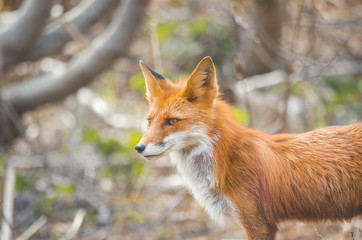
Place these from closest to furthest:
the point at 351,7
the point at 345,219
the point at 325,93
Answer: the point at 345,219, the point at 325,93, the point at 351,7

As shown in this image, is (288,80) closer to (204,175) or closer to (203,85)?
(203,85)

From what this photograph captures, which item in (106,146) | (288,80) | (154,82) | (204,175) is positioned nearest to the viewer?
(204,175)

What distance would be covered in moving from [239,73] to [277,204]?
170 cm

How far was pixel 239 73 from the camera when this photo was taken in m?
A: 4.03

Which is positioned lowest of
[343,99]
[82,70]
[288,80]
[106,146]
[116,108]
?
[116,108]

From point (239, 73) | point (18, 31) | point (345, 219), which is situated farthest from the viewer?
point (18, 31)

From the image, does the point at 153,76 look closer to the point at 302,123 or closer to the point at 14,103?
the point at 302,123

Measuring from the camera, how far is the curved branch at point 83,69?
6.43m

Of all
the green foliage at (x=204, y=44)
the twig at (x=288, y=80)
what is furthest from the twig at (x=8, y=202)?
the green foliage at (x=204, y=44)

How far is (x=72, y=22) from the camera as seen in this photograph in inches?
284

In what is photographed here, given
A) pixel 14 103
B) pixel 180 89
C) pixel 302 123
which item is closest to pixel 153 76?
pixel 180 89

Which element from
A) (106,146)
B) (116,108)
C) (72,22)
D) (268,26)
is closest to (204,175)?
(106,146)

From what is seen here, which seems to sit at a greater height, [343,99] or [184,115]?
[184,115]

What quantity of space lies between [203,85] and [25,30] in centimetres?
469
